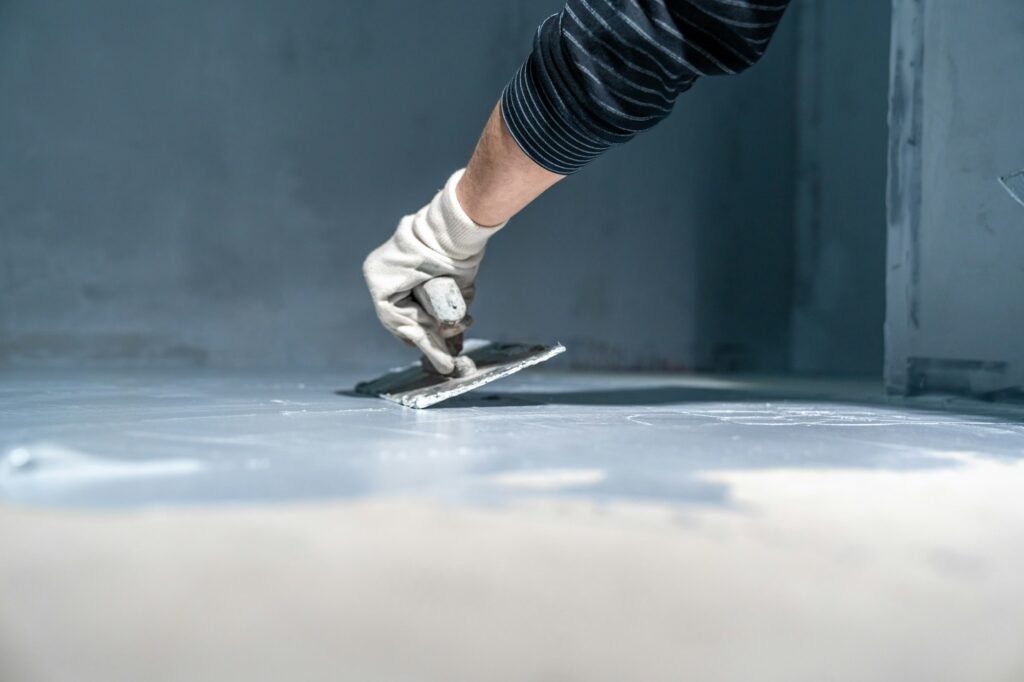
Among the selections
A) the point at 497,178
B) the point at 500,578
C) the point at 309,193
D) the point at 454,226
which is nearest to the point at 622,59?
the point at 497,178

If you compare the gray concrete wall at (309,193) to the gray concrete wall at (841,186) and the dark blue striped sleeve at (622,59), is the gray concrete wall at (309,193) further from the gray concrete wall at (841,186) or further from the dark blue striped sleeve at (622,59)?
the dark blue striped sleeve at (622,59)

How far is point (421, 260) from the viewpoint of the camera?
134 cm

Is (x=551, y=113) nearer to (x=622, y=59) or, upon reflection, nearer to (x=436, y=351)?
(x=622, y=59)

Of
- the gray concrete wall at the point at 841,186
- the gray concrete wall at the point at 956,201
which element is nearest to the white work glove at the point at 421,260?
the gray concrete wall at the point at 956,201

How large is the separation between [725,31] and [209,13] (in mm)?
2262

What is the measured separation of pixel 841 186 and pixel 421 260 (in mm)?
2301

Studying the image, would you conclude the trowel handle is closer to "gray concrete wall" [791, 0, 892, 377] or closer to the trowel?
the trowel

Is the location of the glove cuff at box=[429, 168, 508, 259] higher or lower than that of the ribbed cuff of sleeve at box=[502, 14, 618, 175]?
lower

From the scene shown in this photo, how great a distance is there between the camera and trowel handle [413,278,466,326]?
134cm

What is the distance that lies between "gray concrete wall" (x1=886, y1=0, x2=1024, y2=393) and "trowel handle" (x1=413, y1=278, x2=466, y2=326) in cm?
103

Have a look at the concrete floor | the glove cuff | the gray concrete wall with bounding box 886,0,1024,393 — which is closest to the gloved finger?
the glove cuff

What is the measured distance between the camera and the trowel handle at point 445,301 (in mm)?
1339

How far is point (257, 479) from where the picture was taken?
0.66 m

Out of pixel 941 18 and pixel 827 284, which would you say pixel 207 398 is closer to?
pixel 941 18
